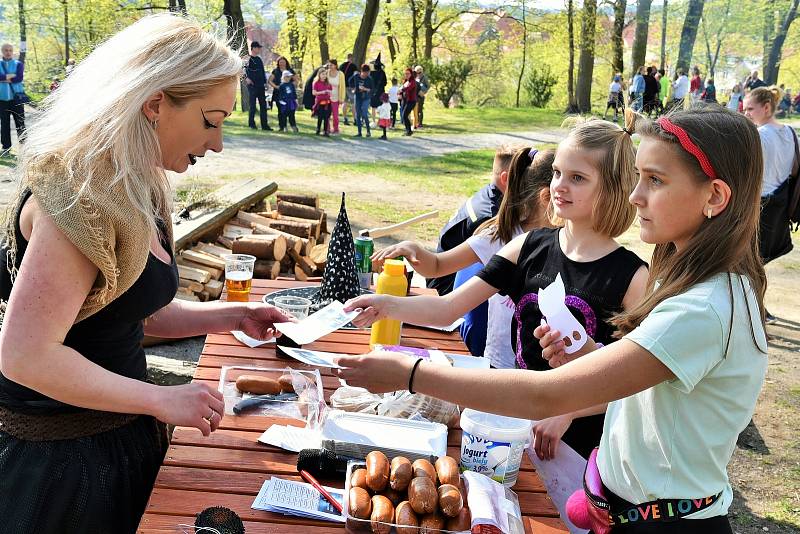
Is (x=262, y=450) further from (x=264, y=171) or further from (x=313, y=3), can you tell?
(x=313, y=3)

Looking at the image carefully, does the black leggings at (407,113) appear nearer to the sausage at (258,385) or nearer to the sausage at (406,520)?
the sausage at (258,385)

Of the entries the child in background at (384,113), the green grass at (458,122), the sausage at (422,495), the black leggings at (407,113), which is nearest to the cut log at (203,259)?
the sausage at (422,495)

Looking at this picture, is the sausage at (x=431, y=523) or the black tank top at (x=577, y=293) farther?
the black tank top at (x=577, y=293)

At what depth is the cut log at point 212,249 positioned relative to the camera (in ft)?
19.4

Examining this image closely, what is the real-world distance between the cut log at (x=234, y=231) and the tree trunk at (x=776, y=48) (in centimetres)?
3092

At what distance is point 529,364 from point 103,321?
1.43 m

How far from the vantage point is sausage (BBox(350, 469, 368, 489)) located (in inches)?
62.6

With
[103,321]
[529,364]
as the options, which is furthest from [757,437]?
[103,321]

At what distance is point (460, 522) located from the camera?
152 cm

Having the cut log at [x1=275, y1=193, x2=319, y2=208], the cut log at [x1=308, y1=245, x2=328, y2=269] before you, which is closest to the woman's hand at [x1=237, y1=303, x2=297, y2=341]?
the cut log at [x1=308, y1=245, x2=328, y2=269]

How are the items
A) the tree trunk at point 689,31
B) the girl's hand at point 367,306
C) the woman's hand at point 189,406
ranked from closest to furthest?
the woman's hand at point 189,406 < the girl's hand at point 367,306 < the tree trunk at point 689,31

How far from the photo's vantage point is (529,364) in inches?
102

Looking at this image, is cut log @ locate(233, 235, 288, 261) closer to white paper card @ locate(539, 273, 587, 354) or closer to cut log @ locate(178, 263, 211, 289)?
cut log @ locate(178, 263, 211, 289)

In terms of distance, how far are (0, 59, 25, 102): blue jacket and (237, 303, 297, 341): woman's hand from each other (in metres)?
11.1
